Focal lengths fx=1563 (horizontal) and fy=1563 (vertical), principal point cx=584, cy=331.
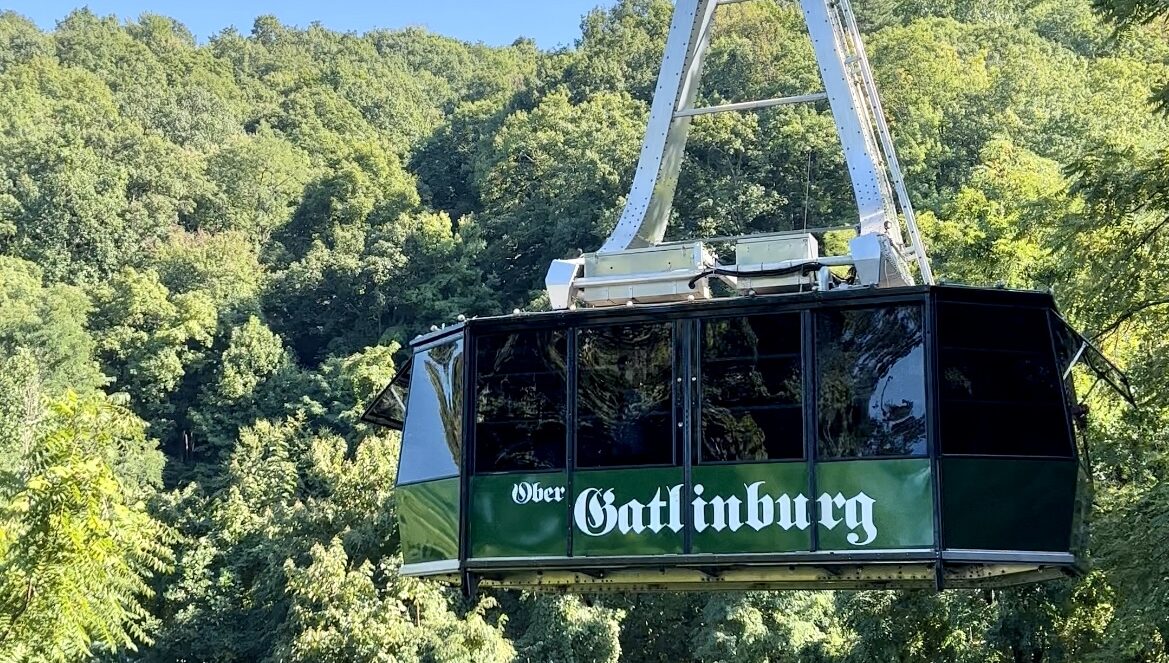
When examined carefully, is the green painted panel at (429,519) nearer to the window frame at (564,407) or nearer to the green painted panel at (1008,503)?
the window frame at (564,407)

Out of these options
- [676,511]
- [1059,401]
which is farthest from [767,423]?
[1059,401]

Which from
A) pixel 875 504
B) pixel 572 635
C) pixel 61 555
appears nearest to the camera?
pixel 875 504

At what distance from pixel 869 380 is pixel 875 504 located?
0.73 metres

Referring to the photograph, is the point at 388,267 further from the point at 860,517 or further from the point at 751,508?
the point at 860,517

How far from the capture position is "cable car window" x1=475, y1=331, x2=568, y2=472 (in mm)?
9672

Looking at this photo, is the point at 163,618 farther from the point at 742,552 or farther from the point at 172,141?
the point at 172,141

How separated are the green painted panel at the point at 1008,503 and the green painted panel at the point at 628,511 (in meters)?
1.58

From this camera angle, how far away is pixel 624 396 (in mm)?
9531

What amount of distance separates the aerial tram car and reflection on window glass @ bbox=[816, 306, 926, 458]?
0.04 feet

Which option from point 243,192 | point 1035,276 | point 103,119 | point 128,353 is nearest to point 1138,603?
point 1035,276

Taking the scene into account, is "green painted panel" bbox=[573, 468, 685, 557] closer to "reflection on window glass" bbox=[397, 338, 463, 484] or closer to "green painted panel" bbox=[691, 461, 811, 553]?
"green painted panel" bbox=[691, 461, 811, 553]

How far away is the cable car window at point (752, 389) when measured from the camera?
30.0ft

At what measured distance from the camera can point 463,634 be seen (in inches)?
1003

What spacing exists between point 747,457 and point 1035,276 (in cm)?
1484
